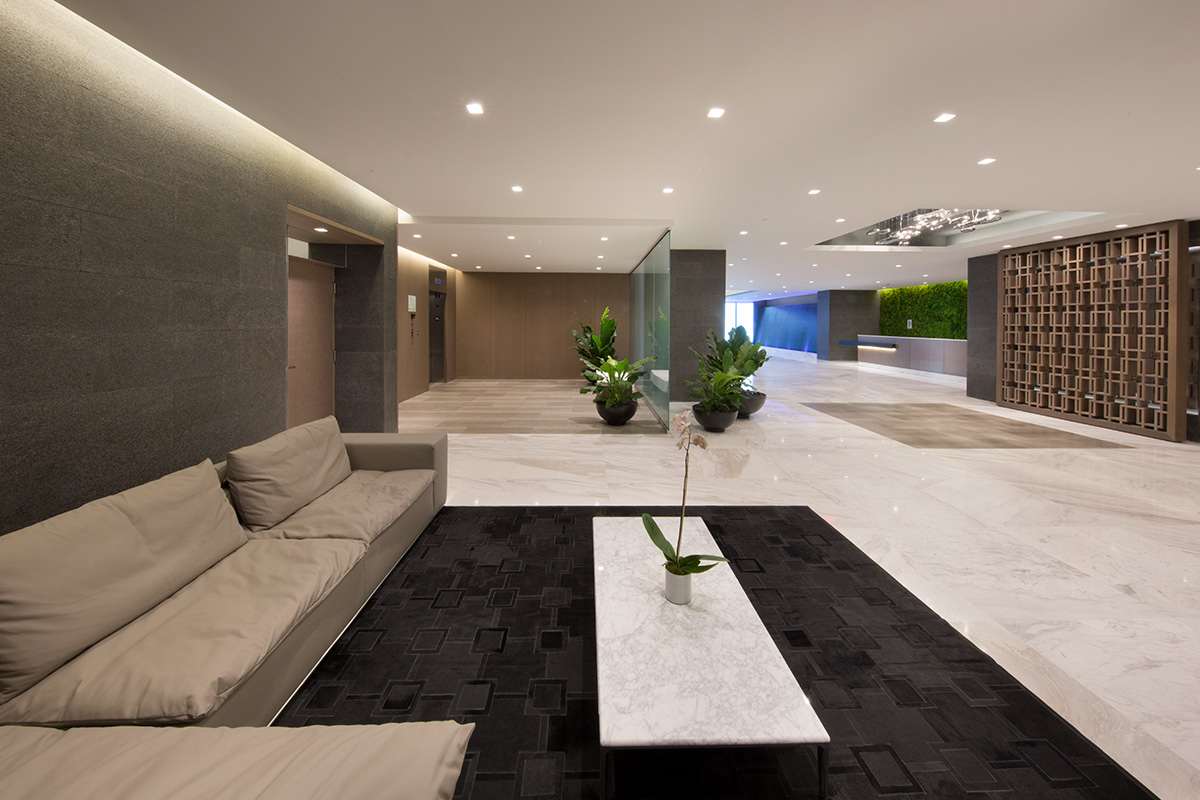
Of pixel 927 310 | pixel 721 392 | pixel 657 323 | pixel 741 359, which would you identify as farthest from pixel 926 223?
pixel 927 310

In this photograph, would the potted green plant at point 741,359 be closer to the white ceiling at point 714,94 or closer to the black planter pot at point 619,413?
the black planter pot at point 619,413

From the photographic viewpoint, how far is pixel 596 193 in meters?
6.00

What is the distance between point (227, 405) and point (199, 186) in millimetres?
1386

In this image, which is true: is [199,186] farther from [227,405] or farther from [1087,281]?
[1087,281]

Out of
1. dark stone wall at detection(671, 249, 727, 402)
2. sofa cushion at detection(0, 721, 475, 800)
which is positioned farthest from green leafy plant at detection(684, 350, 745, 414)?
sofa cushion at detection(0, 721, 475, 800)

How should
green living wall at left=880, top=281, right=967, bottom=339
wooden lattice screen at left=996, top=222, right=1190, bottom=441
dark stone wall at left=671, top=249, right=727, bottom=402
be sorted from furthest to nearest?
green living wall at left=880, top=281, right=967, bottom=339, dark stone wall at left=671, top=249, right=727, bottom=402, wooden lattice screen at left=996, top=222, right=1190, bottom=441

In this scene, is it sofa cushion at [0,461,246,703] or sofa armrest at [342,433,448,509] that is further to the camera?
sofa armrest at [342,433,448,509]

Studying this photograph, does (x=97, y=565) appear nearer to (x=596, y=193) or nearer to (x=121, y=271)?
(x=121, y=271)

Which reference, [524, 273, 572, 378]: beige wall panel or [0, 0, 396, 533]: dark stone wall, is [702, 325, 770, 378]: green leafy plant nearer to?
[0, 0, 396, 533]: dark stone wall

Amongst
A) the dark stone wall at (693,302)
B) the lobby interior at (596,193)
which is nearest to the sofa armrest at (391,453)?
the lobby interior at (596,193)

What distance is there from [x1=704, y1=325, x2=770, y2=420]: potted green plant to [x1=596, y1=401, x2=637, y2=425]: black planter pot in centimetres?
139

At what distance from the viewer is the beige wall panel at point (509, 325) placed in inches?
556

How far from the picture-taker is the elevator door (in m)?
12.4

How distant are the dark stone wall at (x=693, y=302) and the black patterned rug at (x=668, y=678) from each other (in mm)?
6887
